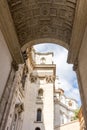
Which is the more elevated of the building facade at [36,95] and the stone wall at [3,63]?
the stone wall at [3,63]

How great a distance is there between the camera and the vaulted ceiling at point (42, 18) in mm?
7195

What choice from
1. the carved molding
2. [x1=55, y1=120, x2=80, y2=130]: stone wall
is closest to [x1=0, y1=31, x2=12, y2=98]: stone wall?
[x1=55, y1=120, x2=80, y2=130]: stone wall

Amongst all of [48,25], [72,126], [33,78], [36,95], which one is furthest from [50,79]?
[48,25]

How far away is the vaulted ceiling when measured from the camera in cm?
720

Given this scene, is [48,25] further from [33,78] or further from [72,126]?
[72,126]

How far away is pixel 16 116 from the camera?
16.7 meters

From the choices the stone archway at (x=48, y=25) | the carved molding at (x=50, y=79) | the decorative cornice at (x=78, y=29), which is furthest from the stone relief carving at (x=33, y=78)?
the decorative cornice at (x=78, y=29)

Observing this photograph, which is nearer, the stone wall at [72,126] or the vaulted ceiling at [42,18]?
the vaulted ceiling at [42,18]

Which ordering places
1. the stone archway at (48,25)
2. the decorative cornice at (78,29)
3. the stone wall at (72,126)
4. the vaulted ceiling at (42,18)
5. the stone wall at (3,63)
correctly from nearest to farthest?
the decorative cornice at (78,29)
the stone archway at (48,25)
the stone wall at (3,63)
the vaulted ceiling at (42,18)
the stone wall at (72,126)

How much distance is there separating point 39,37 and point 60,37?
3.65ft

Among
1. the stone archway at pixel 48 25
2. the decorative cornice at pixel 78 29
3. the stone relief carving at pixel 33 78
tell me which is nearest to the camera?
the decorative cornice at pixel 78 29

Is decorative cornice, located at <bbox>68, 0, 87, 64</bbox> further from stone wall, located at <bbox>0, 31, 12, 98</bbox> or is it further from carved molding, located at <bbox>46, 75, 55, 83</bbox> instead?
carved molding, located at <bbox>46, 75, 55, 83</bbox>

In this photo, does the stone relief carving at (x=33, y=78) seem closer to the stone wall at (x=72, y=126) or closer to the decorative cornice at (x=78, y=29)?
the stone wall at (x=72, y=126)

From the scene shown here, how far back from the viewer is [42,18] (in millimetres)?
8086
